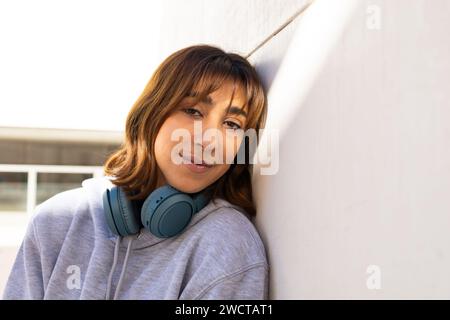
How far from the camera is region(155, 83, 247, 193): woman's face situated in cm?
137

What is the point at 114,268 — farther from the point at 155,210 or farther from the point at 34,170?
the point at 34,170

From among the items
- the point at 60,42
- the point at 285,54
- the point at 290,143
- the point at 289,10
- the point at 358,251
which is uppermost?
the point at 60,42

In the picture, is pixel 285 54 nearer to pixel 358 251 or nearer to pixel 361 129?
pixel 361 129

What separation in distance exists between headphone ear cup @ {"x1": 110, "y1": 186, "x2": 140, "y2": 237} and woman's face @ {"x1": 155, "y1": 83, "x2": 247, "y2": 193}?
14cm

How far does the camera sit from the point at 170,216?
1319 mm

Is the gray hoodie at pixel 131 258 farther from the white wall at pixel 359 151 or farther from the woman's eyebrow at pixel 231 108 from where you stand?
the woman's eyebrow at pixel 231 108

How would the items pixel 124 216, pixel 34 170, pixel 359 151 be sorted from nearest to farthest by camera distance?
1. pixel 359 151
2. pixel 124 216
3. pixel 34 170

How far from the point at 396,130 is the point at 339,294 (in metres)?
0.33

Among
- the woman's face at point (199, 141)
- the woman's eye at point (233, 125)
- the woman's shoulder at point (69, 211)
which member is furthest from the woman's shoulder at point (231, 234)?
the woman's shoulder at point (69, 211)

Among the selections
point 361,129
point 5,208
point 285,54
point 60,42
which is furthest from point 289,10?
point 5,208

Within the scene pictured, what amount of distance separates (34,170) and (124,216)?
18.3ft

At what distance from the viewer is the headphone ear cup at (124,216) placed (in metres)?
1.41

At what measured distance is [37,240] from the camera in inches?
59.4

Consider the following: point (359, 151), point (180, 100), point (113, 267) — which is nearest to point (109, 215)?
point (113, 267)
